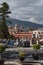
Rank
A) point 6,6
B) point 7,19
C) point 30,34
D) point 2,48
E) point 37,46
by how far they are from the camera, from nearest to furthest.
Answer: point 2,48 < point 37,46 < point 6,6 < point 7,19 < point 30,34

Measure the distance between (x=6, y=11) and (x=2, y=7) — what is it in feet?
4.54

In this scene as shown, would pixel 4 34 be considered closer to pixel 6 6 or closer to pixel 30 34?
pixel 6 6

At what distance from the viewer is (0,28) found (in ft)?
189

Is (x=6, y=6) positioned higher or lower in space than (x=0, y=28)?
higher

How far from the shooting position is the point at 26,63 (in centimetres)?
1778

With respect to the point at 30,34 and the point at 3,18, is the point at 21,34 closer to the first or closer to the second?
the point at 30,34

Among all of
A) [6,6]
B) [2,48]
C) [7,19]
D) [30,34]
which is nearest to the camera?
[2,48]

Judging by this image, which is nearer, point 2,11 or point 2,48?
point 2,48

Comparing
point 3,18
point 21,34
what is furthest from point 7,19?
point 21,34

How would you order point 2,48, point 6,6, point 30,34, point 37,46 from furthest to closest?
point 30,34
point 6,6
point 37,46
point 2,48

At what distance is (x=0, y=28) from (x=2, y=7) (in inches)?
205

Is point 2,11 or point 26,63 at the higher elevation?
point 2,11

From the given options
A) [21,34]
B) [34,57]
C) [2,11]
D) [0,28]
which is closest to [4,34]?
[0,28]

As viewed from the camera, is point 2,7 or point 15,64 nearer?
point 15,64
